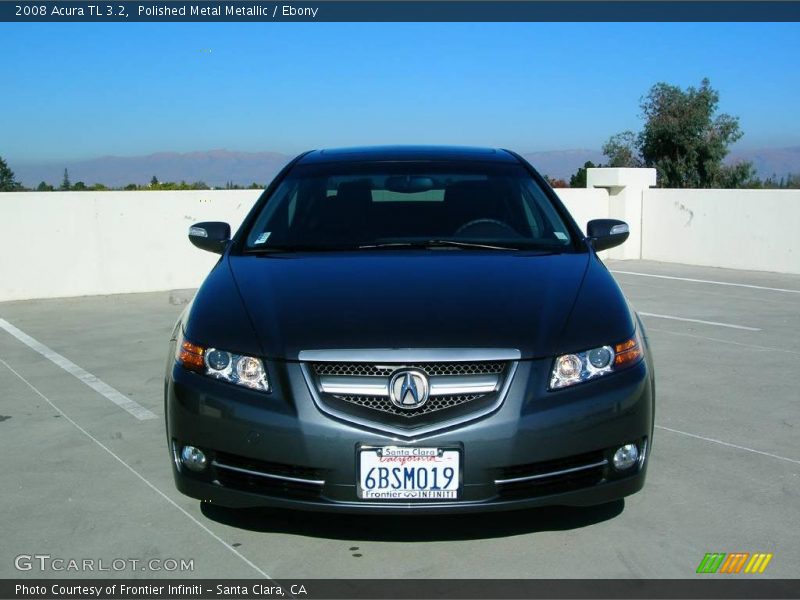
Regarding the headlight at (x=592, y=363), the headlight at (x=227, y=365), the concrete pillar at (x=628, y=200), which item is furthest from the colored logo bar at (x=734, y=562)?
the concrete pillar at (x=628, y=200)

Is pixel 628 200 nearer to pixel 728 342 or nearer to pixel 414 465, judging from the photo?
pixel 728 342

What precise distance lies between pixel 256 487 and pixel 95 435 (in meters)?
2.26

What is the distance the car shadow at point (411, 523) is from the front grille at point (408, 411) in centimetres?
60

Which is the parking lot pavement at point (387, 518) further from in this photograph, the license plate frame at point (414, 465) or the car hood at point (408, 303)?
the car hood at point (408, 303)

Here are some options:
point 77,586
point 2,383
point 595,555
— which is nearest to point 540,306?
point 595,555

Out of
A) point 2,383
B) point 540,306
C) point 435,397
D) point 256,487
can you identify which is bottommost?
point 2,383

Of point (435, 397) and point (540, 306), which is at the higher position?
point (540, 306)

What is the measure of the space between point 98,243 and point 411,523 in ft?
30.4

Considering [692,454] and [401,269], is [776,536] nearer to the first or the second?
[692,454]

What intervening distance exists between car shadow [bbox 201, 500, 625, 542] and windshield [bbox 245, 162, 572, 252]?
1240 mm

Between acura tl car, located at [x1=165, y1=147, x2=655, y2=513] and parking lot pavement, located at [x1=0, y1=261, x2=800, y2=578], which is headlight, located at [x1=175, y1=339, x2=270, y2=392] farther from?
parking lot pavement, located at [x1=0, y1=261, x2=800, y2=578]

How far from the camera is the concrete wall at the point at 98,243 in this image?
1166 cm

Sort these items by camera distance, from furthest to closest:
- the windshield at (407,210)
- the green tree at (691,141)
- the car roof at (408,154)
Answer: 1. the green tree at (691,141)
2. the car roof at (408,154)
3. the windshield at (407,210)

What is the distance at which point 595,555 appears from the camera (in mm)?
3617
